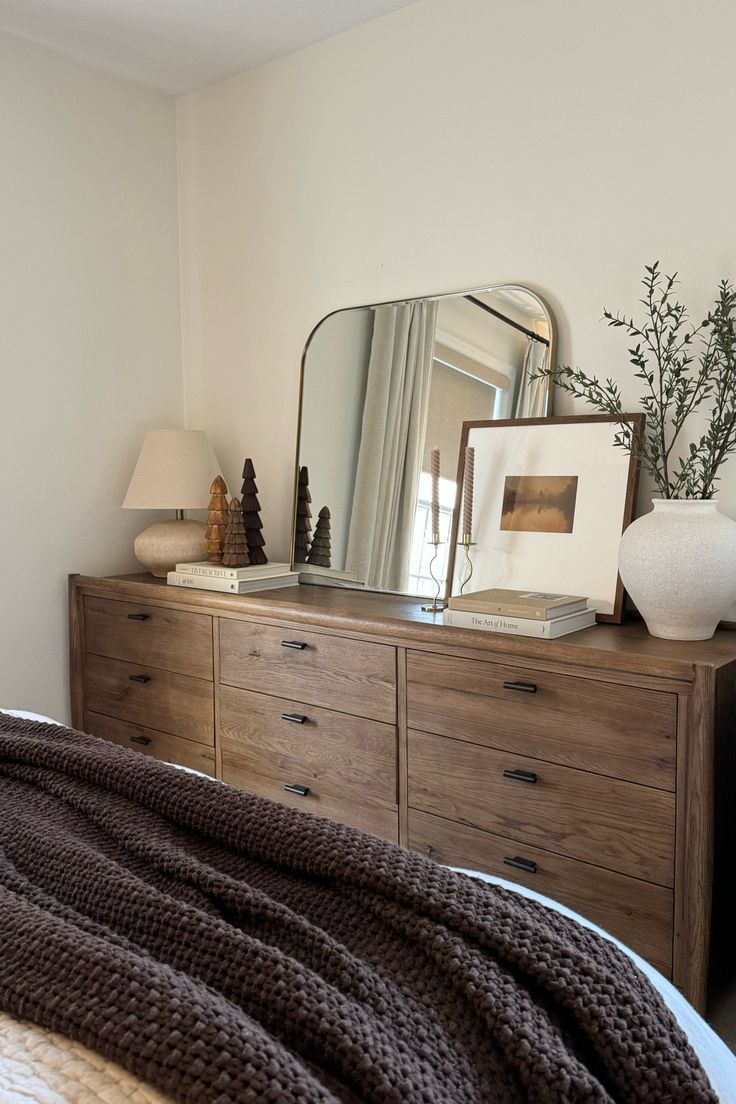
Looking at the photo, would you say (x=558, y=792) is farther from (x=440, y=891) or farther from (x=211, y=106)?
(x=211, y=106)

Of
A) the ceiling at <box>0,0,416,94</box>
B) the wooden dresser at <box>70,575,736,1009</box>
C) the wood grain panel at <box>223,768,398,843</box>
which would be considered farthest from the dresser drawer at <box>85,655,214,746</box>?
the ceiling at <box>0,0,416,94</box>

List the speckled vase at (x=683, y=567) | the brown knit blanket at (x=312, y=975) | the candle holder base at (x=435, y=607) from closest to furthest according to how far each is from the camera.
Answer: the brown knit blanket at (x=312, y=975) → the speckled vase at (x=683, y=567) → the candle holder base at (x=435, y=607)

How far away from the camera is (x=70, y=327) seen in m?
2.81

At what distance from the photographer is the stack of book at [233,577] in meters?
2.48

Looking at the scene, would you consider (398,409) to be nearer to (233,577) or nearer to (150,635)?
(233,577)

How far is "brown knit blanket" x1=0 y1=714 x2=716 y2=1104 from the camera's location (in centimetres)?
67

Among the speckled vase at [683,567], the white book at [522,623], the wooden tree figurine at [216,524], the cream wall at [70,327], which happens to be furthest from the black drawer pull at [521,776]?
the cream wall at [70,327]

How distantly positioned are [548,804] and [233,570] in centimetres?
109

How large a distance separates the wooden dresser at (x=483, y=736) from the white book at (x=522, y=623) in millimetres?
33

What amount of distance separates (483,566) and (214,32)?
1.70m

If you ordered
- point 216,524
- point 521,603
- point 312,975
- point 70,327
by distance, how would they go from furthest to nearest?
1. point 70,327
2. point 216,524
3. point 521,603
4. point 312,975

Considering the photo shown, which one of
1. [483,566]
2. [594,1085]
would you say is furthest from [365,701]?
[594,1085]

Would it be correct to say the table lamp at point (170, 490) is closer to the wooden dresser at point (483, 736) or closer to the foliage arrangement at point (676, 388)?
the wooden dresser at point (483, 736)

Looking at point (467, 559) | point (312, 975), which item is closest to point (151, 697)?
point (467, 559)
